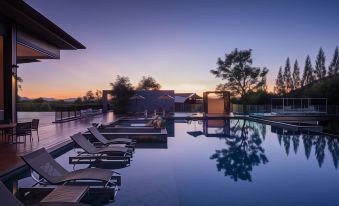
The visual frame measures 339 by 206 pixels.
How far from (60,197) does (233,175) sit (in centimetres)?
384

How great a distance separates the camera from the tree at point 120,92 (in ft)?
85.1

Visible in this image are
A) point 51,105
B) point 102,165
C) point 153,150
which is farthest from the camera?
point 51,105

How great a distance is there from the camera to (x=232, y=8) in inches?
577

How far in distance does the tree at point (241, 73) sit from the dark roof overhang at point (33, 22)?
25742mm

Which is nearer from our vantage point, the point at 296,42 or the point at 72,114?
the point at 72,114

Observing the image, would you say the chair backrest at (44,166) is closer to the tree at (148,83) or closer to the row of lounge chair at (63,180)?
the row of lounge chair at (63,180)

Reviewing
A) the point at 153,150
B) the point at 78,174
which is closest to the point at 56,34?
the point at 153,150

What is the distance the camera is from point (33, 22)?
9.18m

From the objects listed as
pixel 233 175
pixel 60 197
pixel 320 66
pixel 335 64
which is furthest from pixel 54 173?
pixel 320 66

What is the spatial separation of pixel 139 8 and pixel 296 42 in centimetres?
1366

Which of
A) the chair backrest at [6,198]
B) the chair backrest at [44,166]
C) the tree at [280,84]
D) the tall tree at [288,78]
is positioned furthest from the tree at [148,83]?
the chair backrest at [6,198]

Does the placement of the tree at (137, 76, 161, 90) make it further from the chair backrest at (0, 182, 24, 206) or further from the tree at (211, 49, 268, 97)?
the chair backrest at (0, 182, 24, 206)

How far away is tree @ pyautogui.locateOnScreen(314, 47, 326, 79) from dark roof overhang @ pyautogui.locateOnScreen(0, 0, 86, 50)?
50.6 m

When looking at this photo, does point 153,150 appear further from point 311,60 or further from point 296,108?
point 311,60
